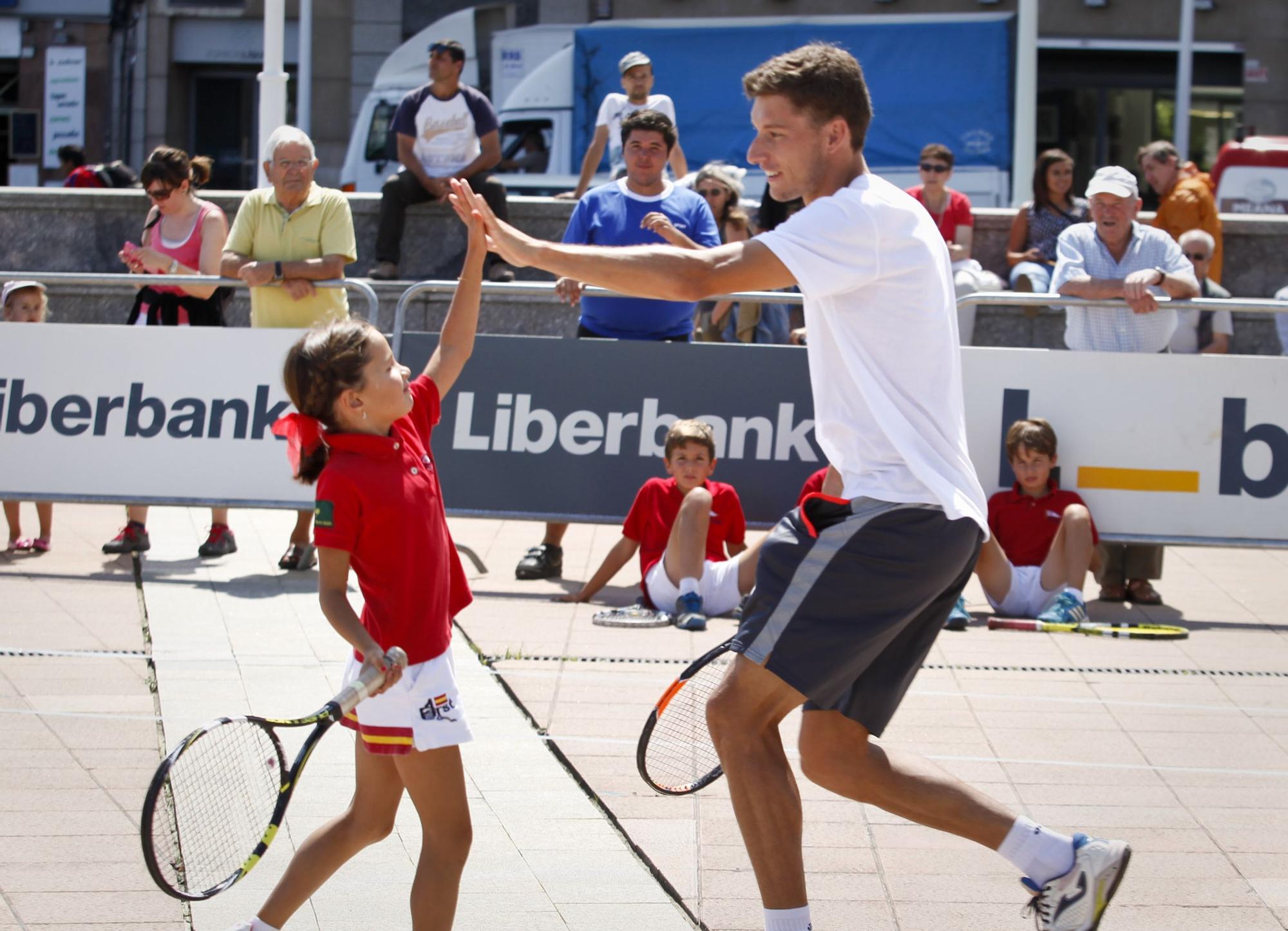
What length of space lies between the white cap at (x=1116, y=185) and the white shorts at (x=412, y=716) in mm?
5861

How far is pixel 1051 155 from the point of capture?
1085cm

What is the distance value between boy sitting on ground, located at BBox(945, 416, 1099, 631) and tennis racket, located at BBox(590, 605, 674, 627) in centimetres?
135

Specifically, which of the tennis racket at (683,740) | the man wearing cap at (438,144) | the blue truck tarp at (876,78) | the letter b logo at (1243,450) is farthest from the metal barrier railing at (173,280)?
the blue truck tarp at (876,78)

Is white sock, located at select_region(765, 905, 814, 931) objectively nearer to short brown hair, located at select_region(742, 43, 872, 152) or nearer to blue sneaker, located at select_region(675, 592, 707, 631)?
short brown hair, located at select_region(742, 43, 872, 152)

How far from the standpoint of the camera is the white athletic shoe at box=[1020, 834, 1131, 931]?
371 centimetres

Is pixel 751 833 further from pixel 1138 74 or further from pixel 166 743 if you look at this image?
pixel 1138 74

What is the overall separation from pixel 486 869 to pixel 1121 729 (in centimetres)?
259

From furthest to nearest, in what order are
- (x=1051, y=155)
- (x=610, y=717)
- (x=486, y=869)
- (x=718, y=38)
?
(x=718, y=38) → (x=1051, y=155) → (x=610, y=717) → (x=486, y=869)

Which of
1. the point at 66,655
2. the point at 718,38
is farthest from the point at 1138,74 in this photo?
the point at 66,655

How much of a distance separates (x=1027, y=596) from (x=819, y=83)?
15.5 ft

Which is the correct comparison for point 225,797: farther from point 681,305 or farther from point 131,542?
point 131,542

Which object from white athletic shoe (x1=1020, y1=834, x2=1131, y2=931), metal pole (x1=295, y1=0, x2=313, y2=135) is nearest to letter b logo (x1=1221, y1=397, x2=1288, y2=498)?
white athletic shoe (x1=1020, y1=834, x2=1131, y2=931)

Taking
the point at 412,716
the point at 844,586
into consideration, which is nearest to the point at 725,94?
the point at 844,586

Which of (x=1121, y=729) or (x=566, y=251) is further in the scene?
(x=1121, y=729)
